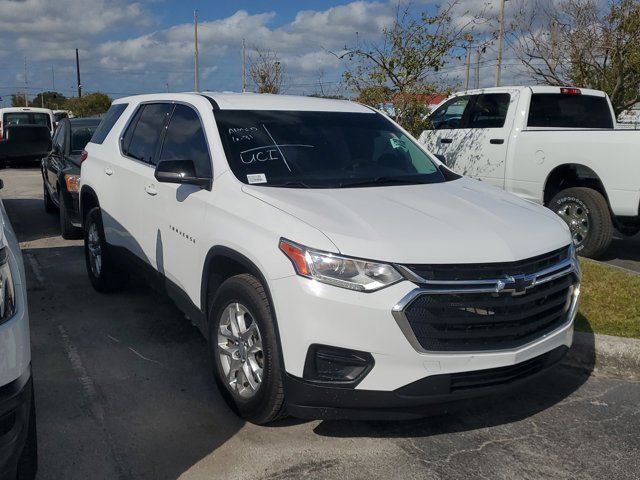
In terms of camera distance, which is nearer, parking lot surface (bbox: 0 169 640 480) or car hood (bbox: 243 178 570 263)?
car hood (bbox: 243 178 570 263)

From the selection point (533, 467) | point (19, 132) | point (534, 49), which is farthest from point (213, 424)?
point (534, 49)

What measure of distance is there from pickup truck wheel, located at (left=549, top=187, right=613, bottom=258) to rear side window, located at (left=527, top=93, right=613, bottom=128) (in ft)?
4.39

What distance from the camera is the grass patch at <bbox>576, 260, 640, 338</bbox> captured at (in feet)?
16.4

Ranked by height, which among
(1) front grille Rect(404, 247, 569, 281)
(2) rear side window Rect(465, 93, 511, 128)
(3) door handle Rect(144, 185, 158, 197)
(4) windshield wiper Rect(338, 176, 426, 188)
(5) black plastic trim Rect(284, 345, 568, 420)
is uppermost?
(2) rear side window Rect(465, 93, 511, 128)

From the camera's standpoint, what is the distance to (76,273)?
701cm

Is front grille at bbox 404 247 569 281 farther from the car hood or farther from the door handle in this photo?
the door handle

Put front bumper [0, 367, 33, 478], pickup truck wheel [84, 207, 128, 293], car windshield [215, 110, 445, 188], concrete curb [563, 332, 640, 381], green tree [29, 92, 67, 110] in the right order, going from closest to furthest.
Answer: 1. front bumper [0, 367, 33, 478]
2. car windshield [215, 110, 445, 188]
3. concrete curb [563, 332, 640, 381]
4. pickup truck wheel [84, 207, 128, 293]
5. green tree [29, 92, 67, 110]

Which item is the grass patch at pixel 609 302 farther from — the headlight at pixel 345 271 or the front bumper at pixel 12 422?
the front bumper at pixel 12 422

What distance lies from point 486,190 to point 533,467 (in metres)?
1.79

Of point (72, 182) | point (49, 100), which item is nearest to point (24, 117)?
point (72, 182)

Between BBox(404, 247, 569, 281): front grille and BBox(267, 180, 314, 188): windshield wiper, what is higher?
BBox(267, 180, 314, 188): windshield wiper

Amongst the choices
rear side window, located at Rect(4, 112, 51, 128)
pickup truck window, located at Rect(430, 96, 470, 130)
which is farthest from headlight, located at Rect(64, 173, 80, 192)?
rear side window, located at Rect(4, 112, 51, 128)

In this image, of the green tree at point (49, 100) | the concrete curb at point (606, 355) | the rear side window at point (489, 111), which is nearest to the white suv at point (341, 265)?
the concrete curb at point (606, 355)

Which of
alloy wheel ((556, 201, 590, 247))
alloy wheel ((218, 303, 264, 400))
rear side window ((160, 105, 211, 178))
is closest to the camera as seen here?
alloy wheel ((218, 303, 264, 400))
